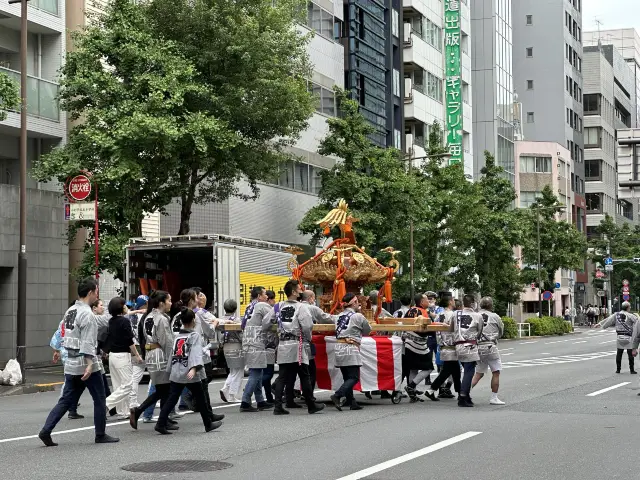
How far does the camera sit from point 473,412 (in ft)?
55.3

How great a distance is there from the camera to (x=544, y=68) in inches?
4161

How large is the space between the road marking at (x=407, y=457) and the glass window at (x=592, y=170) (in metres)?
109

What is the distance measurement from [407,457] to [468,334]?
6.03 m

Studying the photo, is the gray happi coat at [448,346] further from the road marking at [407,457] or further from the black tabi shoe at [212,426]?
the black tabi shoe at [212,426]

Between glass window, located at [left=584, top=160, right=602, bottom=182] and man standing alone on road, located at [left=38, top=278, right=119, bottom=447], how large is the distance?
110m

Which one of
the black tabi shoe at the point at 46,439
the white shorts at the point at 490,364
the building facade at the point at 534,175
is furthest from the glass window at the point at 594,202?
the black tabi shoe at the point at 46,439

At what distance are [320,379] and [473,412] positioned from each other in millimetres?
2851

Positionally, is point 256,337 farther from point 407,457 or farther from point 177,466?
point 177,466

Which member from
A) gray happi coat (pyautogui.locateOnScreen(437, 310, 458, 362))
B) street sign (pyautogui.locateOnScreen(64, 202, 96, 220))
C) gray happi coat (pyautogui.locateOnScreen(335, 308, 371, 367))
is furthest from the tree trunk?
gray happi coat (pyautogui.locateOnScreen(335, 308, 371, 367))

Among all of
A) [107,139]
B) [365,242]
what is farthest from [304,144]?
[107,139]

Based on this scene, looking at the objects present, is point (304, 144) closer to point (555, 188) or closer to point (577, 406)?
point (577, 406)

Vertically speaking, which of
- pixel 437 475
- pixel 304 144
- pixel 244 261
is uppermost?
pixel 304 144

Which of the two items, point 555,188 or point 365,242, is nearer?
point 365,242

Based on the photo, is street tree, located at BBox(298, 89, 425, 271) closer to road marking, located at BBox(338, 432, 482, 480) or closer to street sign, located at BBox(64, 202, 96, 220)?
street sign, located at BBox(64, 202, 96, 220)
